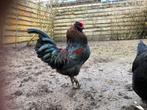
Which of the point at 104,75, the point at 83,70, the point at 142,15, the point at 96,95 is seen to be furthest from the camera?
the point at 142,15

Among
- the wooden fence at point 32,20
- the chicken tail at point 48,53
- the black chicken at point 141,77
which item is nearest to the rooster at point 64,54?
the chicken tail at point 48,53

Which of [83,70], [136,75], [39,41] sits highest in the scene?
[39,41]

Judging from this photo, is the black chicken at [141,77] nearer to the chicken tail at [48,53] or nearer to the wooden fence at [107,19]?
the chicken tail at [48,53]

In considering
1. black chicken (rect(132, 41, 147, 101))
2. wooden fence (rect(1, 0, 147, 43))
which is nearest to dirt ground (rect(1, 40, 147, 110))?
black chicken (rect(132, 41, 147, 101))

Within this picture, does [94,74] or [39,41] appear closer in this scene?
[39,41]

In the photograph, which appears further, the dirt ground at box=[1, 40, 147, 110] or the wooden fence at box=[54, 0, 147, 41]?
the wooden fence at box=[54, 0, 147, 41]

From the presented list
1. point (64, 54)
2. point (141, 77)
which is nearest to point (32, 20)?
point (64, 54)

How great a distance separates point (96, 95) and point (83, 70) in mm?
1609

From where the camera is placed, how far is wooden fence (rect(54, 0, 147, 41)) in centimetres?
1166

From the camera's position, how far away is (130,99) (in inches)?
126

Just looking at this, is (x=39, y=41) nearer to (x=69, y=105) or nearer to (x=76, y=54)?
(x=76, y=54)

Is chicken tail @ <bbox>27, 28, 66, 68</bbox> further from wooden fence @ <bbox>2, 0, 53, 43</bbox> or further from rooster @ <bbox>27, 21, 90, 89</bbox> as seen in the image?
wooden fence @ <bbox>2, 0, 53, 43</bbox>

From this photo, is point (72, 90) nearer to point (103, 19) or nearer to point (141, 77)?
point (141, 77)

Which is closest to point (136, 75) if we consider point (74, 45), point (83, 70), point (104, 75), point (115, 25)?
point (74, 45)
